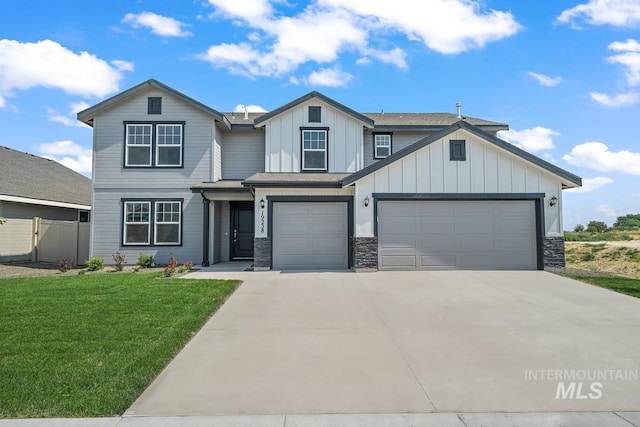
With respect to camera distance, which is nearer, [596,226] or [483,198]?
[483,198]

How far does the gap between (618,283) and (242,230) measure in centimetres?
1242

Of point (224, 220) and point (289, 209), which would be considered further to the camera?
point (224, 220)

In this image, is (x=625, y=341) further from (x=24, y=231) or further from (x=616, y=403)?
(x=24, y=231)

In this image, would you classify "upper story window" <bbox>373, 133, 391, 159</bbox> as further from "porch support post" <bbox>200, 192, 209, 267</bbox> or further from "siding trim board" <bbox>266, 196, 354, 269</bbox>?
"porch support post" <bbox>200, 192, 209, 267</bbox>

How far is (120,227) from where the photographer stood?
14.5m

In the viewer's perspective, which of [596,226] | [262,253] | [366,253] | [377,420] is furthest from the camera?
[596,226]

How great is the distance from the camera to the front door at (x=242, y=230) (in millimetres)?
15703

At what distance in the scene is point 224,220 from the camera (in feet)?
51.4

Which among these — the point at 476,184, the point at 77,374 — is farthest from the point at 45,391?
the point at 476,184

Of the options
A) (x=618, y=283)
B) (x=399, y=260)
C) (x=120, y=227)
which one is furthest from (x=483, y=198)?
(x=120, y=227)

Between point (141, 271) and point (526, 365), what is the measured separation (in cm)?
1192

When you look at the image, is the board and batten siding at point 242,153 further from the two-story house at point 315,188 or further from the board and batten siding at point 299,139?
the board and batten siding at point 299,139

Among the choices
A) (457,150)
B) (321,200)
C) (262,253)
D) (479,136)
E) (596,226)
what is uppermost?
(479,136)
